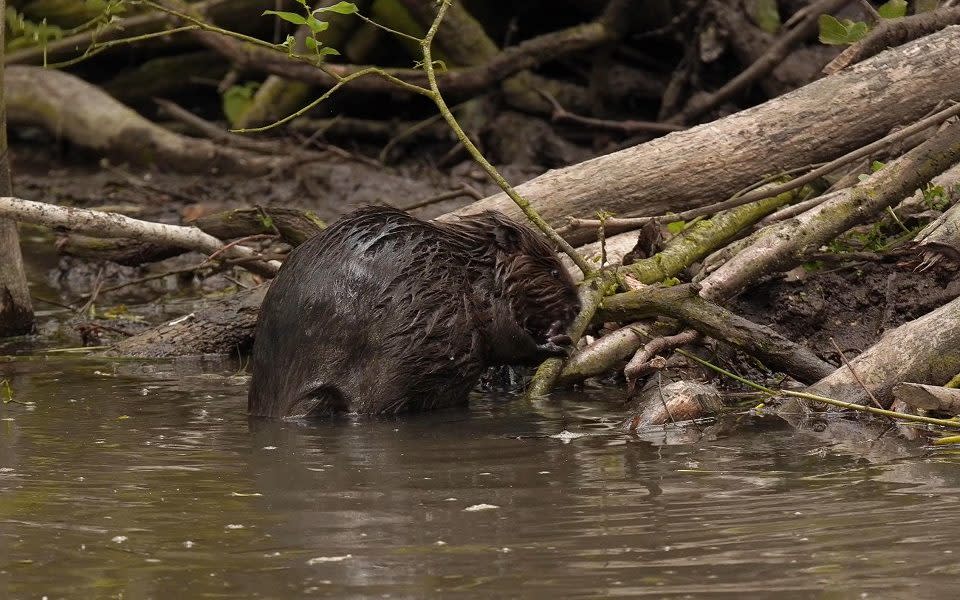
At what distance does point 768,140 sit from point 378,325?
7.21ft

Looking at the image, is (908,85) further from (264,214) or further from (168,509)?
(168,509)

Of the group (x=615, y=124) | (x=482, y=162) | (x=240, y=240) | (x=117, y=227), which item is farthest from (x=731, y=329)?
(x=615, y=124)

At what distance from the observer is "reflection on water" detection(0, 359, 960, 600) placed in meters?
2.76

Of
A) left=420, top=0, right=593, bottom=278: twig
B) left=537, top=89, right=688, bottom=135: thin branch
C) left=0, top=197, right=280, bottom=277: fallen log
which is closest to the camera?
left=420, top=0, right=593, bottom=278: twig

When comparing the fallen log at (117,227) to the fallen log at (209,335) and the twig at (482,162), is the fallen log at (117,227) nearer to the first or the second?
the fallen log at (209,335)

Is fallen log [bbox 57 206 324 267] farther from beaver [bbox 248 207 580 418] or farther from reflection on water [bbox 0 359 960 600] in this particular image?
reflection on water [bbox 0 359 960 600]

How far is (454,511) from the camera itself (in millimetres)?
3352

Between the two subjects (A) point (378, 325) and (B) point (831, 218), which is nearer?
(A) point (378, 325)

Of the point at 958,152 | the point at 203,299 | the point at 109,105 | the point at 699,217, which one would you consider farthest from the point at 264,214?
the point at 109,105

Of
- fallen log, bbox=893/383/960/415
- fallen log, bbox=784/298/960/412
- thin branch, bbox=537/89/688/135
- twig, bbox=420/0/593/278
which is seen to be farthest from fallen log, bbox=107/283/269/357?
thin branch, bbox=537/89/688/135

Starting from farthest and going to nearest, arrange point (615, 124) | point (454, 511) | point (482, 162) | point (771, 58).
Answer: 1. point (615, 124)
2. point (771, 58)
3. point (482, 162)
4. point (454, 511)

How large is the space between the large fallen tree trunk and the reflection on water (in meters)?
1.52

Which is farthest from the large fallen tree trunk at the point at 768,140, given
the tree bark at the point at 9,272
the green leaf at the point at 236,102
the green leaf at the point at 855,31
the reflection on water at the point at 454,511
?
the green leaf at the point at 236,102

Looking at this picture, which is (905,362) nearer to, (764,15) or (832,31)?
(832,31)
